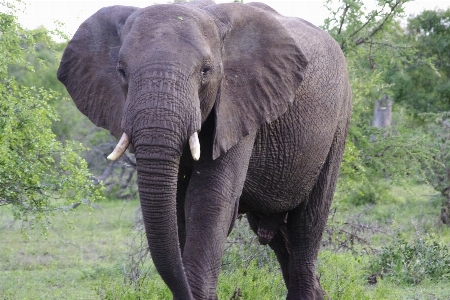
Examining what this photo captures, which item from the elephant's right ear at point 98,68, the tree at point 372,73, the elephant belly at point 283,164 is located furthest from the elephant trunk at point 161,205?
the tree at point 372,73

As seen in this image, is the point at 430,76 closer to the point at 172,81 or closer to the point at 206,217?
the point at 206,217

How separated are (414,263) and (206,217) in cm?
405

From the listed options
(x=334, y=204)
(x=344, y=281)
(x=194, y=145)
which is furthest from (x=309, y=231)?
(x=334, y=204)

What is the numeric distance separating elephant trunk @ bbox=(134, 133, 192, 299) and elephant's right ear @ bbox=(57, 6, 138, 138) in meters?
0.57

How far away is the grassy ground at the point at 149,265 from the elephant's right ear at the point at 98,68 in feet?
4.31

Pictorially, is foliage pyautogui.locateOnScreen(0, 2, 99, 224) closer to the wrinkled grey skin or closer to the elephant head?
the wrinkled grey skin

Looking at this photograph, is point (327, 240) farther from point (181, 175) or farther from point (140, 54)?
point (140, 54)

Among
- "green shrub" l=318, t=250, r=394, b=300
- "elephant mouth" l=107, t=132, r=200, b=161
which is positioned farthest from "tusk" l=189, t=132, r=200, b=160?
"green shrub" l=318, t=250, r=394, b=300

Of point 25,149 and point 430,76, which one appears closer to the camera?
point 25,149

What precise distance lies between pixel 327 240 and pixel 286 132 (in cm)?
375

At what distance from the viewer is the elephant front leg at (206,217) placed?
149 inches

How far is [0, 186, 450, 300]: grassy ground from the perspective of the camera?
5.43 metres

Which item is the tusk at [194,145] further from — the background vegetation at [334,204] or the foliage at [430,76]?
the foliage at [430,76]

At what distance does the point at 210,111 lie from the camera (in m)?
3.75
